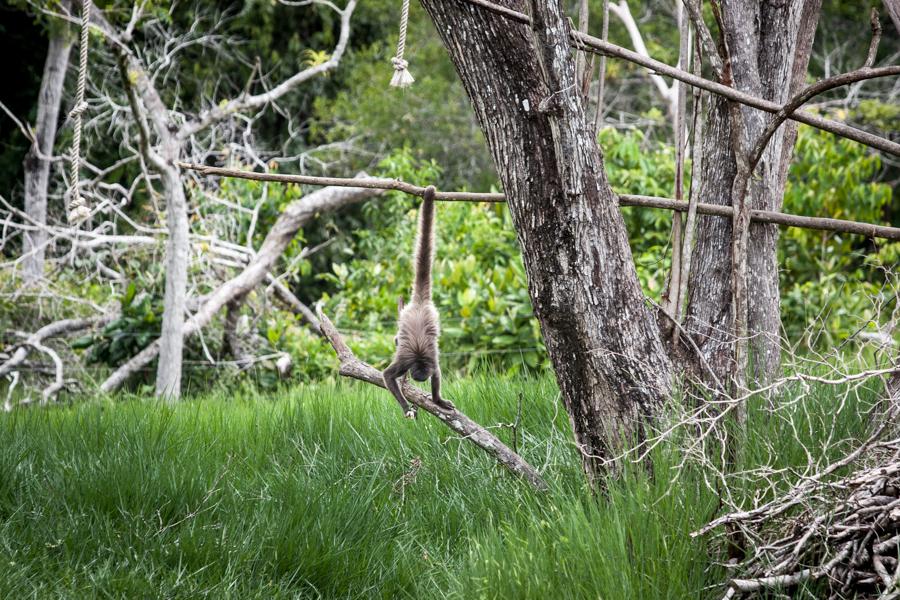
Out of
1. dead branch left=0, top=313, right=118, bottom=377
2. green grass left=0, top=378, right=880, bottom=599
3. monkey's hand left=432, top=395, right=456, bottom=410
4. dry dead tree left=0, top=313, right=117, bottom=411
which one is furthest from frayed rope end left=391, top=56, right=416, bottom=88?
dead branch left=0, top=313, right=118, bottom=377

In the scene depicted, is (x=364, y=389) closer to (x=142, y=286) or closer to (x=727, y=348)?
(x=727, y=348)

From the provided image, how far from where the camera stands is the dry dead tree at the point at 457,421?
3.62 meters

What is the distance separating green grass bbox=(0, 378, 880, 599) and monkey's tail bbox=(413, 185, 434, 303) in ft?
2.90

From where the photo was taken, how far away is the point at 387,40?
16.3m

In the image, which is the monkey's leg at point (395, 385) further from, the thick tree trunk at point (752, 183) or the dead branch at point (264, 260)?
the dead branch at point (264, 260)

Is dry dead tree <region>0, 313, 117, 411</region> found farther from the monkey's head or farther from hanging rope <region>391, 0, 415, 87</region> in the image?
hanging rope <region>391, 0, 415, 87</region>

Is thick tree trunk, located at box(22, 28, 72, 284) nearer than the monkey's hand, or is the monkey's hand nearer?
the monkey's hand

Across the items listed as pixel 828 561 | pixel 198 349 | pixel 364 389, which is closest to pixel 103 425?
pixel 364 389

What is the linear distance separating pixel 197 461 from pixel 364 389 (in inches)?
77.9

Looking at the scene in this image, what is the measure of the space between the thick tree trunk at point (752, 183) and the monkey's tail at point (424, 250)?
1.21 m

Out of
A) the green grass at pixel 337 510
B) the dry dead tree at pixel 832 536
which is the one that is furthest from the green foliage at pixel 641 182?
the dry dead tree at pixel 832 536

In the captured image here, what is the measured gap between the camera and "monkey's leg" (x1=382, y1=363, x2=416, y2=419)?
12.0 feet

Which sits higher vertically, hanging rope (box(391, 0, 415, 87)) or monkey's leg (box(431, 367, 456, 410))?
hanging rope (box(391, 0, 415, 87))

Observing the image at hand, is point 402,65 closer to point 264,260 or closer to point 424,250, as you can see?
point 424,250
